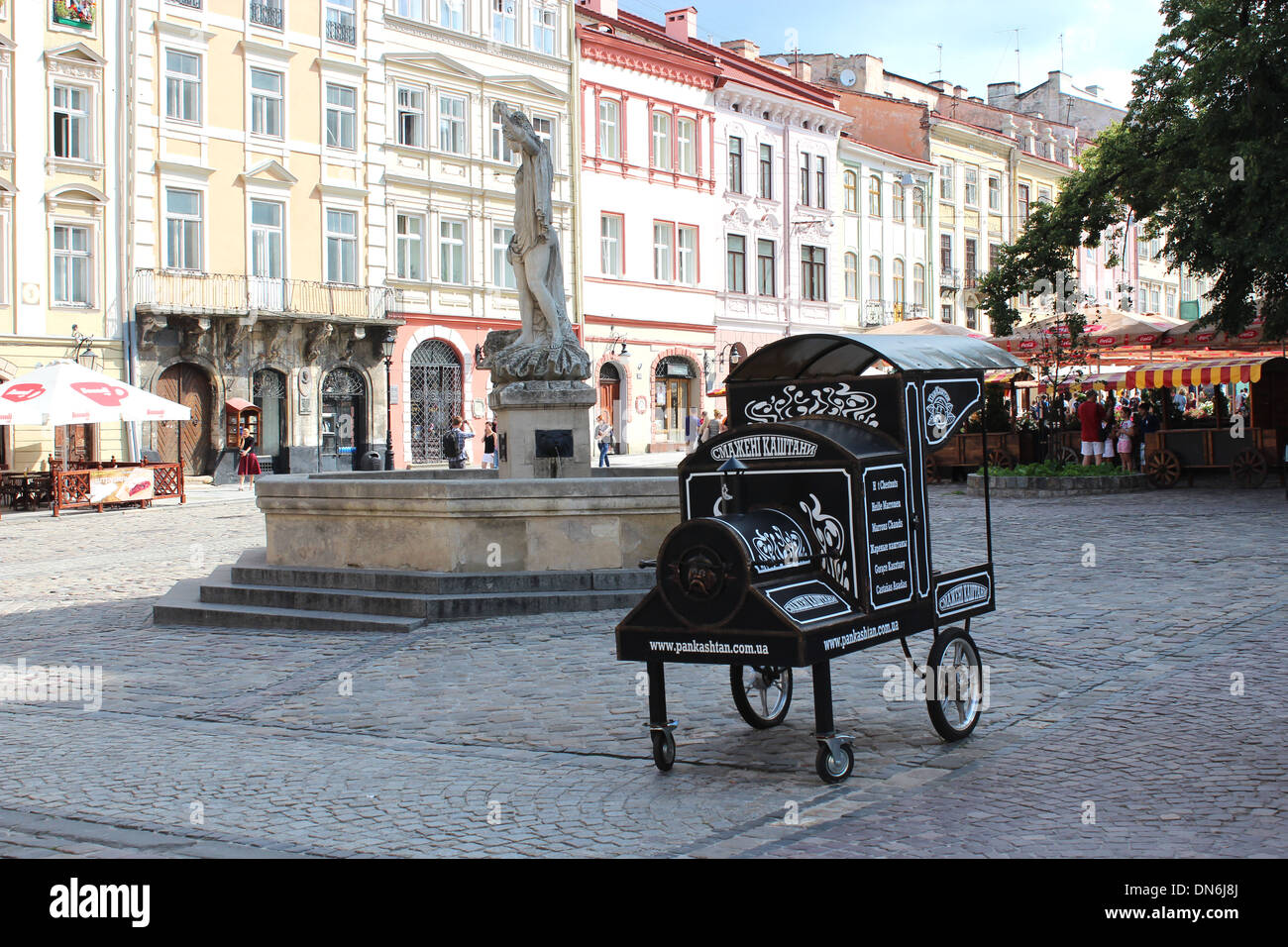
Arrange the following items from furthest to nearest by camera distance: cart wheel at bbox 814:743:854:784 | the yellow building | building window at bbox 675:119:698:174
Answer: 1. building window at bbox 675:119:698:174
2. the yellow building
3. cart wheel at bbox 814:743:854:784

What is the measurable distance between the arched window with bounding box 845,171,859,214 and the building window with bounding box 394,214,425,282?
2063 centimetres

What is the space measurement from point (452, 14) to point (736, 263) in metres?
14.0

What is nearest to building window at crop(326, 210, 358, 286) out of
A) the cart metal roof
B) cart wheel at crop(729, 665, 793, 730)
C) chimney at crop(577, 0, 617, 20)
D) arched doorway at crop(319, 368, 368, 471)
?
arched doorway at crop(319, 368, 368, 471)

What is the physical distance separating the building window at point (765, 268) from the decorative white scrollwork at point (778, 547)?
44.8 metres

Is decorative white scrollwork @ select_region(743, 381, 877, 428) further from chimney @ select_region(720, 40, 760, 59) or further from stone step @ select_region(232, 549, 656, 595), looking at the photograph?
chimney @ select_region(720, 40, 760, 59)

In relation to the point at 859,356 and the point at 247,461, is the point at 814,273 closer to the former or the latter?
the point at 247,461

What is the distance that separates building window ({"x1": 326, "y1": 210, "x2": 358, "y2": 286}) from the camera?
37.7m

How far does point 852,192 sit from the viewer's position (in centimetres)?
5503

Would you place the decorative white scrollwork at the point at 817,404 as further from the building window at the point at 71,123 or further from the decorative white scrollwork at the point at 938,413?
the building window at the point at 71,123

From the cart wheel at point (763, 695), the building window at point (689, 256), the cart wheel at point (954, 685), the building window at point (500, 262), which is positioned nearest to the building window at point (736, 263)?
the building window at point (689, 256)

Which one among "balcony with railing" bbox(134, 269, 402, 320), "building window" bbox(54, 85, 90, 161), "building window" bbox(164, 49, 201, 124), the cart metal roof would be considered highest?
"building window" bbox(164, 49, 201, 124)

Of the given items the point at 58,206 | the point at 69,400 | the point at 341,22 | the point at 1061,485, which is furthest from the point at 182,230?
the point at 1061,485
